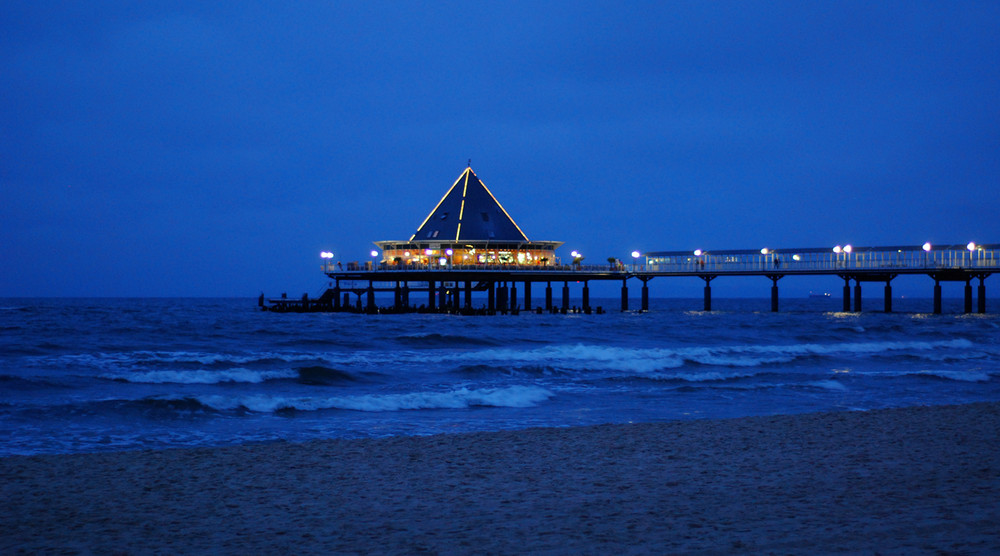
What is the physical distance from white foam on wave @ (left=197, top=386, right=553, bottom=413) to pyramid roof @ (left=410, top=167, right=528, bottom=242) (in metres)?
44.4

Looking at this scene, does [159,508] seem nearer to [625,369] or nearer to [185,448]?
[185,448]

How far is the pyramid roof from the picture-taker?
61281 millimetres

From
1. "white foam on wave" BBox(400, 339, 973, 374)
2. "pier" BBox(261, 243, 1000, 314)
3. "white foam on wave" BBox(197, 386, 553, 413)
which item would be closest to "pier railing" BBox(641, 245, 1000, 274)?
"pier" BBox(261, 243, 1000, 314)

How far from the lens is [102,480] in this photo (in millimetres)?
8297

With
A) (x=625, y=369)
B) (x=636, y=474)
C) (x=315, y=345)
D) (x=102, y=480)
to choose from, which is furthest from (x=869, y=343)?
(x=102, y=480)

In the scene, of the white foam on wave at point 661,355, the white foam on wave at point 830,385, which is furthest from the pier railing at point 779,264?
the white foam on wave at point 830,385

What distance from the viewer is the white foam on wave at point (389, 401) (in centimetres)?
1486

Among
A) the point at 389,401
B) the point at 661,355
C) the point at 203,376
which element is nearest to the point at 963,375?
the point at 661,355

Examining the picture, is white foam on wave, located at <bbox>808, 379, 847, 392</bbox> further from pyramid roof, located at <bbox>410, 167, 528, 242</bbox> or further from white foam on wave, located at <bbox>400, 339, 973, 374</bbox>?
pyramid roof, located at <bbox>410, 167, 528, 242</bbox>

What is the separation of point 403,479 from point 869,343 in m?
27.8

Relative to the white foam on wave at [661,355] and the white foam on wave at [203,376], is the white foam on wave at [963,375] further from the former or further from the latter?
the white foam on wave at [203,376]

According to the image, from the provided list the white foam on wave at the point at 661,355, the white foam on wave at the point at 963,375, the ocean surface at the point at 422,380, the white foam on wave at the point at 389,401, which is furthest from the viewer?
the white foam on wave at the point at 661,355

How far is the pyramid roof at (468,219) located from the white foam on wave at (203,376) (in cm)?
4010

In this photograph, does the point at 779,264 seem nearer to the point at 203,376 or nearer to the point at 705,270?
the point at 705,270
